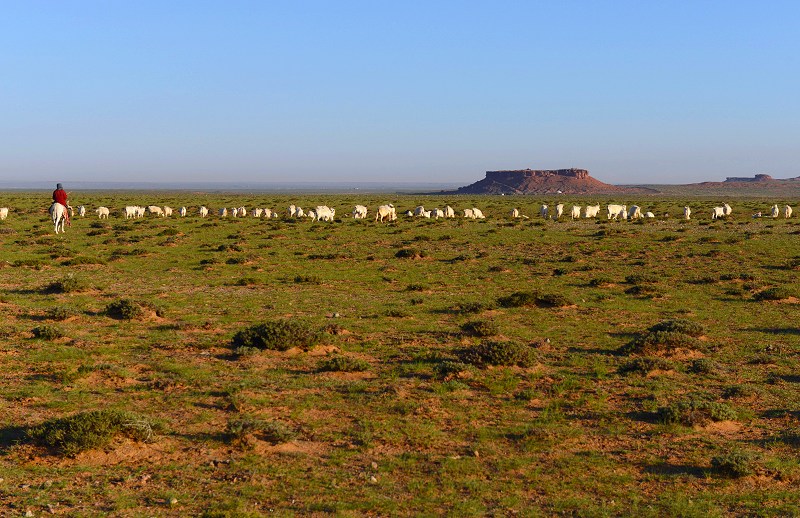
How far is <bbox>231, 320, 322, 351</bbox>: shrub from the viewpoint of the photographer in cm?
1183

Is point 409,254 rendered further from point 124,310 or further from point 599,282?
point 124,310

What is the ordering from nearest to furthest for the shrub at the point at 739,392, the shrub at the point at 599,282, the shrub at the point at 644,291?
the shrub at the point at 739,392 → the shrub at the point at 644,291 → the shrub at the point at 599,282

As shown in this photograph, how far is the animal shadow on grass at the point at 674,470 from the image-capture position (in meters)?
7.09

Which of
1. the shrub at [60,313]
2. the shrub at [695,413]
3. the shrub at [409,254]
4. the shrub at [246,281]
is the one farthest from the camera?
the shrub at [409,254]

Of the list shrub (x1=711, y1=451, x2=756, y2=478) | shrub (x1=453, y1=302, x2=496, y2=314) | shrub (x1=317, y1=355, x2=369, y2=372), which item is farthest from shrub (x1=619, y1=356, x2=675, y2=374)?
shrub (x1=453, y1=302, x2=496, y2=314)

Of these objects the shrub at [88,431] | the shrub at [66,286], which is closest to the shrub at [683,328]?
the shrub at [88,431]

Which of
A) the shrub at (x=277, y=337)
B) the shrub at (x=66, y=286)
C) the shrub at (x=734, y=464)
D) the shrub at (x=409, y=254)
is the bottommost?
the shrub at (x=734, y=464)

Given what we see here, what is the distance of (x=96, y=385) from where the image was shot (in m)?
9.67

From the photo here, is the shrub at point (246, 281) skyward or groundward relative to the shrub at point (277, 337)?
skyward

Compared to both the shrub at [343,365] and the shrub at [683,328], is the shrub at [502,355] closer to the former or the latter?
the shrub at [343,365]

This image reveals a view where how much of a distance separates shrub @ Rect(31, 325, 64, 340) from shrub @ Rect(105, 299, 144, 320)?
189 centimetres

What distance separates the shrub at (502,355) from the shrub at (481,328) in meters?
1.96

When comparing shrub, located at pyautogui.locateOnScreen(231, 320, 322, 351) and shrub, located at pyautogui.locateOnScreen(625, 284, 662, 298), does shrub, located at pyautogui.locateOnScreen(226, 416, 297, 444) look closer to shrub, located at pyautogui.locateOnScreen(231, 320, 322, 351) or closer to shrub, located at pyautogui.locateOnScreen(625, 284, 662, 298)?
shrub, located at pyautogui.locateOnScreen(231, 320, 322, 351)

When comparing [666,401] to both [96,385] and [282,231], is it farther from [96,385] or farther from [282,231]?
[282,231]
